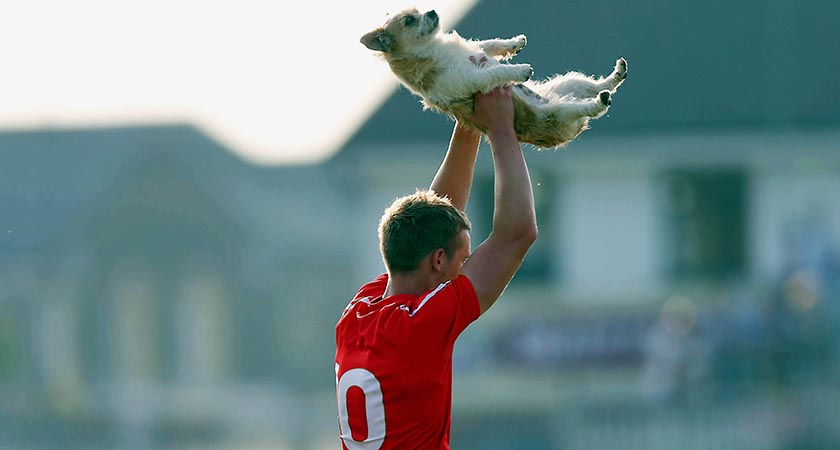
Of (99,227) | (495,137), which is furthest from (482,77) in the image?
(99,227)

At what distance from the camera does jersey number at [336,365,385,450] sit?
5680 millimetres

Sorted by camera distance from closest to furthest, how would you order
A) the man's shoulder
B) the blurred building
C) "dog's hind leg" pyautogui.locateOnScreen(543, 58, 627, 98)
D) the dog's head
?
the man's shoulder
the dog's head
"dog's hind leg" pyautogui.locateOnScreen(543, 58, 627, 98)
the blurred building

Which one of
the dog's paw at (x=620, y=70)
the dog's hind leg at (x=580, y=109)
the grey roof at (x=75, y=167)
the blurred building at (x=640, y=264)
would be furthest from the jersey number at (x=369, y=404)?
the grey roof at (x=75, y=167)

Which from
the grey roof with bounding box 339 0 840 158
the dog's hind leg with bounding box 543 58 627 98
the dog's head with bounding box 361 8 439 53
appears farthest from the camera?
the grey roof with bounding box 339 0 840 158

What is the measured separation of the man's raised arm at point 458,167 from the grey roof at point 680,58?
1006 inches

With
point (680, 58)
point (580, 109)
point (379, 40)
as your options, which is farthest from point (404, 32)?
point (680, 58)

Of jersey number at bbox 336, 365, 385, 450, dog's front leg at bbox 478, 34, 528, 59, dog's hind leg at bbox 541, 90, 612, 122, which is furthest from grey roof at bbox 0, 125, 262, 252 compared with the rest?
jersey number at bbox 336, 365, 385, 450

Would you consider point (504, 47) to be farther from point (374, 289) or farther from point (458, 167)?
point (374, 289)

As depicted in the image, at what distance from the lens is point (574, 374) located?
34.0 metres

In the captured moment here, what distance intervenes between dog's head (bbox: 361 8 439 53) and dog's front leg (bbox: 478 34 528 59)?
237mm

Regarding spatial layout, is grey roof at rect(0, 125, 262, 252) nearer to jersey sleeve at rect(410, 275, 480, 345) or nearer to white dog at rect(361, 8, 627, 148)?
white dog at rect(361, 8, 627, 148)

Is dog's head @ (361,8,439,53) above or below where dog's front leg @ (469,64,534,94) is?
above

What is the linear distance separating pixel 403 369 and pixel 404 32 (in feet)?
4.34

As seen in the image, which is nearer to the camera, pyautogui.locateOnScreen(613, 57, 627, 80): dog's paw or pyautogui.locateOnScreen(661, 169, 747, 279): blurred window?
pyautogui.locateOnScreen(613, 57, 627, 80): dog's paw
